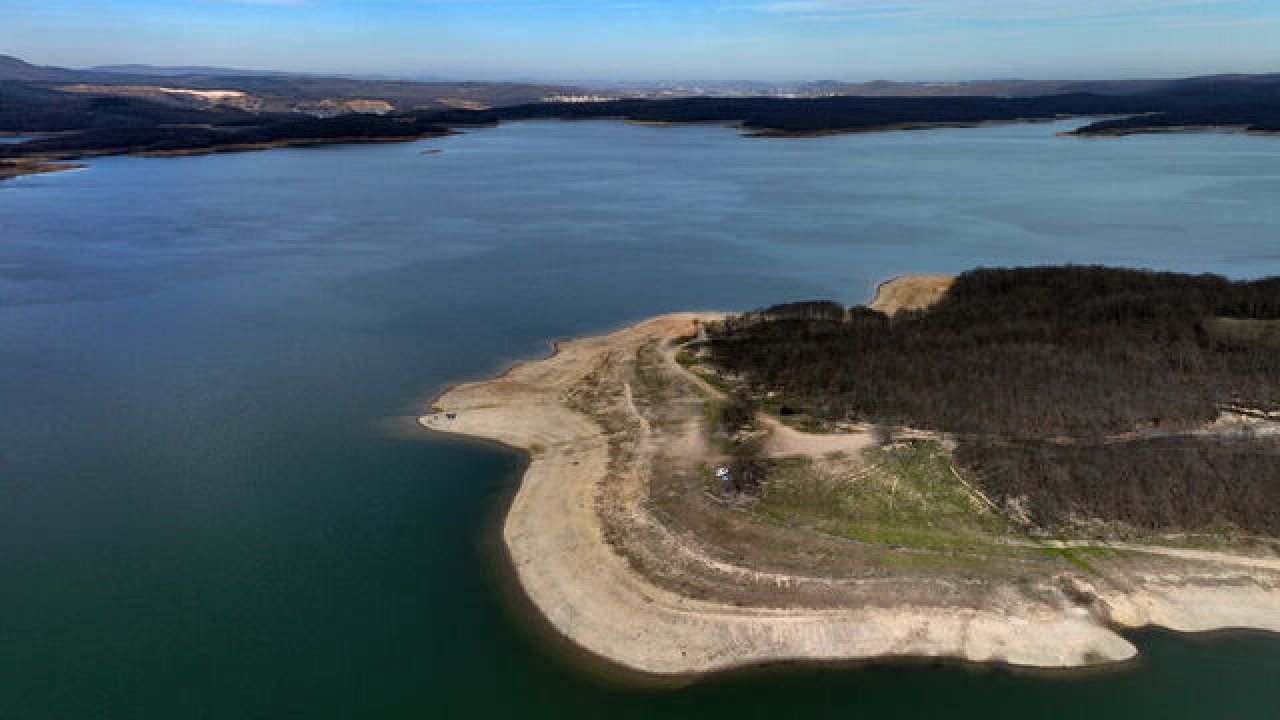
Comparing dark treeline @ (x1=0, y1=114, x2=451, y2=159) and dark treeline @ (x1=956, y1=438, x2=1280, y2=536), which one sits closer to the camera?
dark treeline @ (x1=956, y1=438, x2=1280, y2=536)

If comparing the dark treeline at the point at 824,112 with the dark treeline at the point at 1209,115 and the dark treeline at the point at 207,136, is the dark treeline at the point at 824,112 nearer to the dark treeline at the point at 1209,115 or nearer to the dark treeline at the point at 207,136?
the dark treeline at the point at 1209,115

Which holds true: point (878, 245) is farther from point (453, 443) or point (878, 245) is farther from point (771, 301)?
point (453, 443)

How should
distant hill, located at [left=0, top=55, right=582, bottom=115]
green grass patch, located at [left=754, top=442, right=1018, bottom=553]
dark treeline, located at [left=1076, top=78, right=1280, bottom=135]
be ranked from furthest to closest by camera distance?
distant hill, located at [left=0, top=55, right=582, bottom=115] → dark treeline, located at [left=1076, top=78, right=1280, bottom=135] → green grass patch, located at [left=754, top=442, right=1018, bottom=553]

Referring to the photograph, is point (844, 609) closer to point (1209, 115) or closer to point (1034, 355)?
point (1034, 355)

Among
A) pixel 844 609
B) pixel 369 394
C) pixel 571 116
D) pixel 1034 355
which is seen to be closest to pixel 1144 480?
pixel 1034 355

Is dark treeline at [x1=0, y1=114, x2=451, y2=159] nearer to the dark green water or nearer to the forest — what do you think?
the dark green water

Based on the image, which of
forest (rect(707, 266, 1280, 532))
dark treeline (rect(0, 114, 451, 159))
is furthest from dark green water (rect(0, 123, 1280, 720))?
dark treeline (rect(0, 114, 451, 159))
